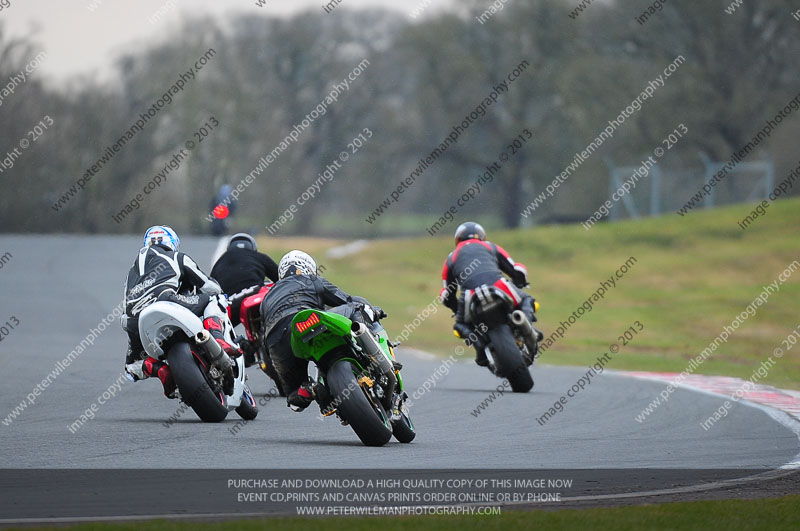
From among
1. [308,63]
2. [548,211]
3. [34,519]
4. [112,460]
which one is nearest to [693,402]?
[112,460]

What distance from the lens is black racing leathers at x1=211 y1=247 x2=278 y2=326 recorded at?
12.4 metres

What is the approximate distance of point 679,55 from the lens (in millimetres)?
52250

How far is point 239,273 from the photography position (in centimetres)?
1262

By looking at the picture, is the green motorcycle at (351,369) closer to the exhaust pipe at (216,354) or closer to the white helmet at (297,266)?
the white helmet at (297,266)

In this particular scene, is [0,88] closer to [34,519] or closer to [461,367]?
[461,367]

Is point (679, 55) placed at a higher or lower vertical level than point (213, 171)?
higher

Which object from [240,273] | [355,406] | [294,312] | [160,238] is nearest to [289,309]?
[294,312]

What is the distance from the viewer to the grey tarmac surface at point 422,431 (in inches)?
343

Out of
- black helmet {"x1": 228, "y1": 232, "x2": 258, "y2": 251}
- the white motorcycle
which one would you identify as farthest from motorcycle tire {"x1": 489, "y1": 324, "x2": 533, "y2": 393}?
the white motorcycle

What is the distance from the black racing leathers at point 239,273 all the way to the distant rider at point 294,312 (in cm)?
269

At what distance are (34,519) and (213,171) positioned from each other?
47427 mm

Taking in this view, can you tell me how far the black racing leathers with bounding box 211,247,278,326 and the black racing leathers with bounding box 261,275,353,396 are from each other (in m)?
Result: 2.70

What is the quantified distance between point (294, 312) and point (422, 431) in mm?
1700

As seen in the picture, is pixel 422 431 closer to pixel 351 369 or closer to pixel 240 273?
pixel 351 369
